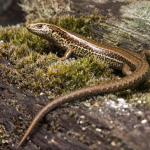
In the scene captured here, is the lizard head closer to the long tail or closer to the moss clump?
the moss clump

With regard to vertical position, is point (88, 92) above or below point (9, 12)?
above

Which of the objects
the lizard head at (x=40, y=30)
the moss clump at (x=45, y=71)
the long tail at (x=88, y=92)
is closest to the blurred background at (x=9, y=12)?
the lizard head at (x=40, y=30)

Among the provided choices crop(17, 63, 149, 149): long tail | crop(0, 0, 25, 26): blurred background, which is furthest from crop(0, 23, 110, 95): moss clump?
crop(0, 0, 25, 26): blurred background

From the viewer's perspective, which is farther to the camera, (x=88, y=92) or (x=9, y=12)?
(x=9, y=12)


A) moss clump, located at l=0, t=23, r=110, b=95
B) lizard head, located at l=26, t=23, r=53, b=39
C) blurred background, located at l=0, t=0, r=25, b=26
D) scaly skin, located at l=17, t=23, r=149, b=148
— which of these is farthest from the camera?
blurred background, located at l=0, t=0, r=25, b=26

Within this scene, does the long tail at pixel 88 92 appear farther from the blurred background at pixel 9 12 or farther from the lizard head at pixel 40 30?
the blurred background at pixel 9 12

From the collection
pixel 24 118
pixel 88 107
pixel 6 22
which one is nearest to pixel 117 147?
pixel 88 107

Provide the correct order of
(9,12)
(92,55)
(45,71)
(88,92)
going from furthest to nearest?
(9,12) → (92,55) → (45,71) → (88,92)

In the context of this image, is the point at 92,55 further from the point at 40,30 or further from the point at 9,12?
the point at 9,12

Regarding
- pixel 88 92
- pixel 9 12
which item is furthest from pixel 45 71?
pixel 9 12

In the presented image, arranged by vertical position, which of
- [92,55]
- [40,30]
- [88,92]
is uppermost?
[88,92]
